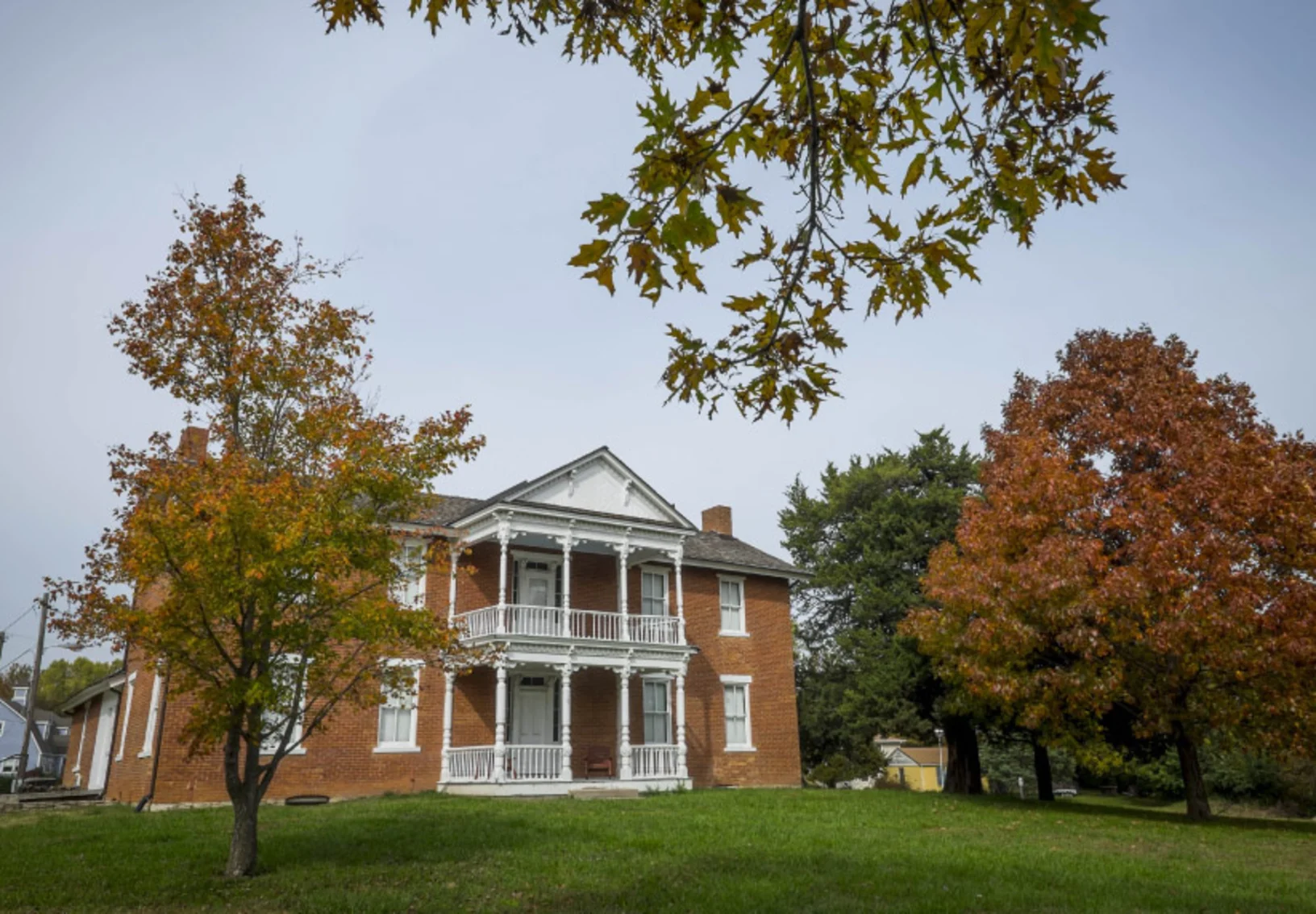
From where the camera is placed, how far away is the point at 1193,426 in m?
19.6

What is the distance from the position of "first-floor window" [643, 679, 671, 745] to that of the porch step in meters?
3.70

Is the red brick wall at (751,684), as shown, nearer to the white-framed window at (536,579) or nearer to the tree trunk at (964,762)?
the white-framed window at (536,579)

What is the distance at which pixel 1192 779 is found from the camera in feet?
61.9

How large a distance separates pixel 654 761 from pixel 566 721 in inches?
113

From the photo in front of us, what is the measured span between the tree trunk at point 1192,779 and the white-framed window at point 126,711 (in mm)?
23778

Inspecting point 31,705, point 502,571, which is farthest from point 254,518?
point 31,705

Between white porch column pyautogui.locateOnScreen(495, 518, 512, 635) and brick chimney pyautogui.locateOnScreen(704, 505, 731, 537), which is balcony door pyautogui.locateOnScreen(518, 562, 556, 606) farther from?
brick chimney pyautogui.locateOnScreen(704, 505, 731, 537)

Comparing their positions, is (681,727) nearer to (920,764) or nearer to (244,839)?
(244,839)

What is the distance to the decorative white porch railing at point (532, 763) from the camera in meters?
21.2

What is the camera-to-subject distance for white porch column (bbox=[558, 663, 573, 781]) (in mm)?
21203

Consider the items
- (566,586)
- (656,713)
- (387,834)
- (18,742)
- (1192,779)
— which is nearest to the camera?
(387,834)

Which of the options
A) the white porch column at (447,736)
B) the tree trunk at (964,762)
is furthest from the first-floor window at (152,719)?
the tree trunk at (964,762)

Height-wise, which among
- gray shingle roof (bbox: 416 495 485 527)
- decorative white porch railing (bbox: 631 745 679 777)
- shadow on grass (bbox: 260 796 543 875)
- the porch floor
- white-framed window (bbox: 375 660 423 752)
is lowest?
shadow on grass (bbox: 260 796 543 875)

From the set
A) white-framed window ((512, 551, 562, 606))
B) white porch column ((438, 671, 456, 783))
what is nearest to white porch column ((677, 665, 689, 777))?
white-framed window ((512, 551, 562, 606))
